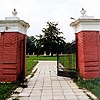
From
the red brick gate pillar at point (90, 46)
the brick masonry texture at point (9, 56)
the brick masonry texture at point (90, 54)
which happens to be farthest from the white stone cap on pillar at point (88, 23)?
the brick masonry texture at point (9, 56)

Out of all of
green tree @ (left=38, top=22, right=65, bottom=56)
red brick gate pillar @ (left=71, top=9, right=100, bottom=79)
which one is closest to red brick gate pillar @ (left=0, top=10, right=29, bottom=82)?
red brick gate pillar @ (left=71, top=9, right=100, bottom=79)

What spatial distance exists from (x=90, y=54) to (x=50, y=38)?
151 ft

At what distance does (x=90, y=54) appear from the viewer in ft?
34.7

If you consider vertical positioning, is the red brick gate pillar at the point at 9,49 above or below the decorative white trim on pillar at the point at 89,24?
below

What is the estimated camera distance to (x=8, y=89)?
8383 millimetres

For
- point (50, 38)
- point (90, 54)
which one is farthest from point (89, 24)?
point (50, 38)

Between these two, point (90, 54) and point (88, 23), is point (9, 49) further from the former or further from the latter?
point (88, 23)

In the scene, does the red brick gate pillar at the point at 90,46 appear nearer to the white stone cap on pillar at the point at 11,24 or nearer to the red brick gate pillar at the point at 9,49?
the white stone cap on pillar at the point at 11,24

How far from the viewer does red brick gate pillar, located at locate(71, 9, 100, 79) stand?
10.5 meters

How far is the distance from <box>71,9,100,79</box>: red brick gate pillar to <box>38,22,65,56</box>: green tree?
138 feet

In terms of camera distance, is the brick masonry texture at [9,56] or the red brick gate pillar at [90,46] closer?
the brick masonry texture at [9,56]

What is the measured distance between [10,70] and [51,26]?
163 ft

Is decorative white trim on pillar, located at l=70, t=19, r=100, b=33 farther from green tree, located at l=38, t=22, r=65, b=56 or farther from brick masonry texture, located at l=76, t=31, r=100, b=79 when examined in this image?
green tree, located at l=38, t=22, r=65, b=56

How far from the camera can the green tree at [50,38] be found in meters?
54.9
